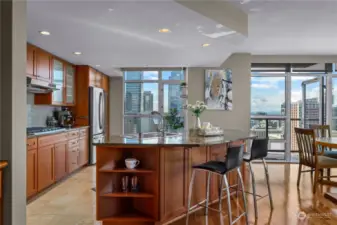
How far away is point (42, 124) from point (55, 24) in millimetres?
2623

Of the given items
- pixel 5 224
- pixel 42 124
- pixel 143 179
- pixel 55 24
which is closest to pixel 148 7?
pixel 55 24

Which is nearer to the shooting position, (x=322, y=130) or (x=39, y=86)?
(x=39, y=86)

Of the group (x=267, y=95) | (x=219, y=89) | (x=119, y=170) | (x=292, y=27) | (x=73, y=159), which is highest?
(x=292, y=27)

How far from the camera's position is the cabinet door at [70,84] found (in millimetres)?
5601

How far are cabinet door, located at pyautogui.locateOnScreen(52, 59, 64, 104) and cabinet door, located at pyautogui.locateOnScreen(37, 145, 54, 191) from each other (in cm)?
119

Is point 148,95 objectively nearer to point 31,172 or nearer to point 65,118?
point 65,118

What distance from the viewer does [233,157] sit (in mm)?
2758

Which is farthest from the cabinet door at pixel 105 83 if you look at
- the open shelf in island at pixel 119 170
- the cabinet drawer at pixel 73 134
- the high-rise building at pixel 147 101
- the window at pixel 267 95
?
the open shelf in island at pixel 119 170

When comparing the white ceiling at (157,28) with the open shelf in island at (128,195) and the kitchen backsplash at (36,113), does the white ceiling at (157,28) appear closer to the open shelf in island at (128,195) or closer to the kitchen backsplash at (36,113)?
the kitchen backsplash at (36,113)

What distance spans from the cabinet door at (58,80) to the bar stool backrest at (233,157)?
3579 millimetres

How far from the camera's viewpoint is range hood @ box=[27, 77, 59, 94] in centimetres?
400

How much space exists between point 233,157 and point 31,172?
8.83ft

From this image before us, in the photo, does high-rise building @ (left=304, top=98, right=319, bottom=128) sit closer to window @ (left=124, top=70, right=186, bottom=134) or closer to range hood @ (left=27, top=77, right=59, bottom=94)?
window @ (left=124, top=70, right=186, bottom=134)

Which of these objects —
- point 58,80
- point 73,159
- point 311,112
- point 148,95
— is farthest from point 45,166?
point 311,112
